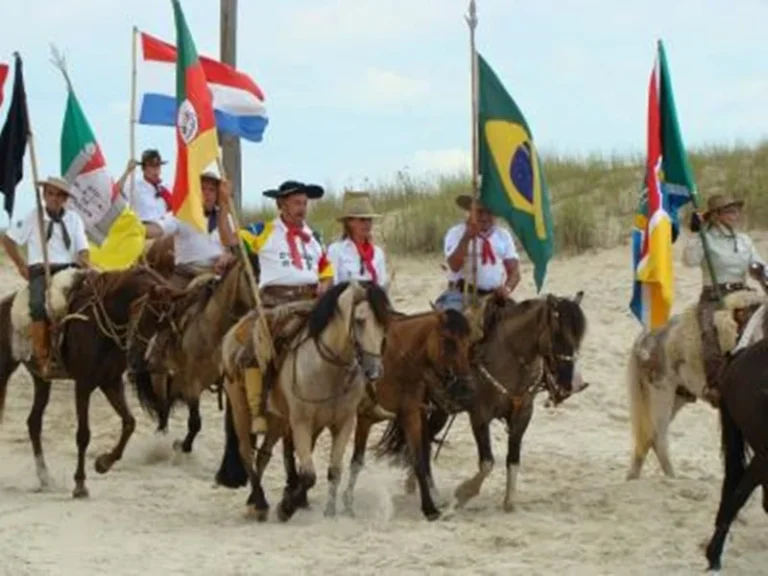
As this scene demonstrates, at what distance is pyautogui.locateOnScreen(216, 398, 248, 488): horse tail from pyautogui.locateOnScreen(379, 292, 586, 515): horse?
1.35m

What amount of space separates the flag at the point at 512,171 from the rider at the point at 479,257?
0.19 meters

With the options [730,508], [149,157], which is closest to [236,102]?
Answer: [149,157]

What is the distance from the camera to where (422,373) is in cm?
1364

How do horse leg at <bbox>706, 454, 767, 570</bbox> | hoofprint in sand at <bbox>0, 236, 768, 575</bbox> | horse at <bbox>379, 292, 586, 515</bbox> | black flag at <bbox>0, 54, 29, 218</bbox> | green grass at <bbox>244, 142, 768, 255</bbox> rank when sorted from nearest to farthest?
horse leg at <bbox>706, 454, 767, 570</bbox>, hoofprint in sand at <bbox>0, 236, 768, 575</bbox>, horse at <bbox>379, 292, 586, 515</bbox>, black flag at <bbox>0, 54, 29, 218</bbox>, green grass at <bbox>244, 142, 768, 255</bbox>

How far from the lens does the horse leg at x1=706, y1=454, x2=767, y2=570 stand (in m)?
11.3

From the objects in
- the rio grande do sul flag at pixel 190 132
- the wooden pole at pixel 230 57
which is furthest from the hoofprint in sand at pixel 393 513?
the wooden pole at pixel 230 57

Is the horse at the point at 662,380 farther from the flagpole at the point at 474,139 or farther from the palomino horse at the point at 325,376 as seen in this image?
the palomino horse at the point at 325,376

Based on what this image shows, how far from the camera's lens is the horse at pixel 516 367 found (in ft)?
45.9

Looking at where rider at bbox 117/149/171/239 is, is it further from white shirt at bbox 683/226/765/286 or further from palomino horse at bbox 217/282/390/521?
white shirt at bbox 683/226/765/286

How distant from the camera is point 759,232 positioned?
77.1 feet

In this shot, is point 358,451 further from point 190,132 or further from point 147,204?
point 147,204

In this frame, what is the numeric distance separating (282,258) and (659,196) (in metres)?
2.98

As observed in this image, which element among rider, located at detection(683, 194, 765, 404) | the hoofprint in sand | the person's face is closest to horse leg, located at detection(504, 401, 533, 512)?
the hoofprint in sand

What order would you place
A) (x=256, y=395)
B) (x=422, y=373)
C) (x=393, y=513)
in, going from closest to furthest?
(x=256, y=395)
(x=422, y=373)
(x=393, y=513)
